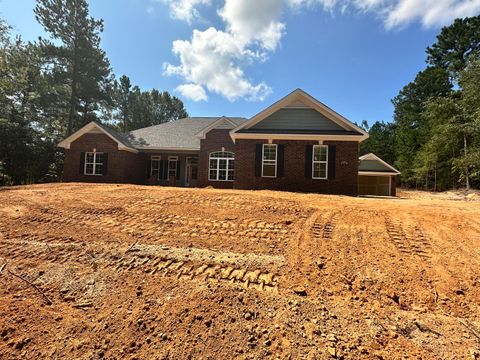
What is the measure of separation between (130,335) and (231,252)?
214 cm

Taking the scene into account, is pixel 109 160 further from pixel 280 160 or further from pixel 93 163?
pixel 280 160

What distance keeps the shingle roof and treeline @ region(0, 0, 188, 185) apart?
9.29 meters

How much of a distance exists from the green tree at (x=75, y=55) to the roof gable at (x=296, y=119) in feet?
81.2

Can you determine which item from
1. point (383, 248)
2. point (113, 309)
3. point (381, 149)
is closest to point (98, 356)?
point (113, 309)

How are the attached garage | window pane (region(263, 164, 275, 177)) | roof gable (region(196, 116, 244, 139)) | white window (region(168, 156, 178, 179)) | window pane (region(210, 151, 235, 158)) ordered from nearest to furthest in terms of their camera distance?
1. window pane (region(263, 164, 275, 177))
2. window pane (region(210, 151, 235, 158))
3. roof gable (region(196, 116, 244, 139))
4. white window (region(168, 156, 178, 179))
5. the attached garage

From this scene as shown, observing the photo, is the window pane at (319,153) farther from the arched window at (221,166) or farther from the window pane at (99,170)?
the window pane at (99,170)

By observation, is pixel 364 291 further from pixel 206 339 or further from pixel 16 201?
pixel 16 201

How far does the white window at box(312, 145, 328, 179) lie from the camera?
44.2 feet

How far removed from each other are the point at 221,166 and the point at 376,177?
1441 cm

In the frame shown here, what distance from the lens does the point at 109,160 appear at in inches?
742

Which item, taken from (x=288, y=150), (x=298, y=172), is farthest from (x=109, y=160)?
(x=298, y=172)

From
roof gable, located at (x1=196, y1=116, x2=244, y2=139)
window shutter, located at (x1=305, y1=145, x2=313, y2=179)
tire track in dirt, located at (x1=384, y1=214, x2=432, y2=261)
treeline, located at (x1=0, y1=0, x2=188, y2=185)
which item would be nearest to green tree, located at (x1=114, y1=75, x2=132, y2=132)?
treeline, located at (x1=0, y1=0, x2=188, y2=185)

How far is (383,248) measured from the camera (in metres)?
4.60

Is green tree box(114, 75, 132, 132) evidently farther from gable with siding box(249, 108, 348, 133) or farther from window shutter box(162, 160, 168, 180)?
gable with siding box(249, 108, 348, 133)
